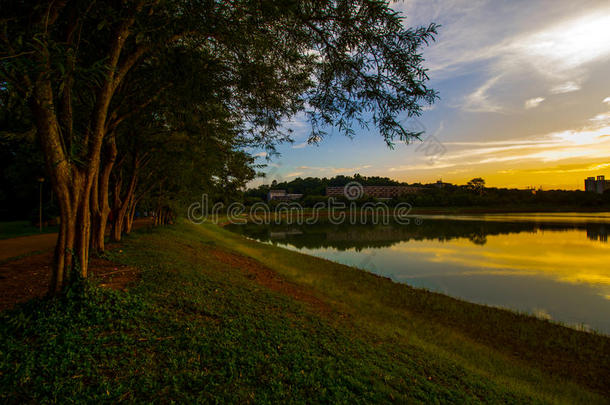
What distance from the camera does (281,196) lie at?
10431 centimetres

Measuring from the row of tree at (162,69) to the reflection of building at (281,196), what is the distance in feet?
289

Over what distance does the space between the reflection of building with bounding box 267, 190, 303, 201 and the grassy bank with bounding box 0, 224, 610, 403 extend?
89.1 metres

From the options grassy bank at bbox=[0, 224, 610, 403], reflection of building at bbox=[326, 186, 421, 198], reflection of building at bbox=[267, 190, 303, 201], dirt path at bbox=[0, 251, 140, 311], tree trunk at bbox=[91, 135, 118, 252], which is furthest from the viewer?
reflection of building at bbox=[326, 186, 421, 198]

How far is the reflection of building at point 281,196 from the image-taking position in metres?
97.6

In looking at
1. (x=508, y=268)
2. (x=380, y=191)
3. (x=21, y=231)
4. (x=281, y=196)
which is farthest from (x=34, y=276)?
(x=380, y=191)

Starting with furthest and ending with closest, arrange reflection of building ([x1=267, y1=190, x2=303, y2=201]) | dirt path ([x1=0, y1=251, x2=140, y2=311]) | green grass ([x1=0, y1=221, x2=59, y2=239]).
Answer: reflection of building ([x1=267, y1=190, x2=303, y2=201]) < green grass ([x1=0, y1=221, x2=59, y2=239]) < dirt path ([x1=0, y1=251, x2=140, y2=311])

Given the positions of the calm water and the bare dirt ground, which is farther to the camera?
the calm water

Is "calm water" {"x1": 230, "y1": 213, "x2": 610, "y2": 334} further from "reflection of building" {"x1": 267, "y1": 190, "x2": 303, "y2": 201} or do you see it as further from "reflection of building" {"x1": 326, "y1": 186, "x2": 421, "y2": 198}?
"reflection of building" {"x1": 326, "y1": 186, "x2": 421, "y2": 198}

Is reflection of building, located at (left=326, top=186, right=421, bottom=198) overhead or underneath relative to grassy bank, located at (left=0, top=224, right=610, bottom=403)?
overhead

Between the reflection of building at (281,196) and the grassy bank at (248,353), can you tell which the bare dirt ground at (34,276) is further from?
the reflection of building at (281,196)

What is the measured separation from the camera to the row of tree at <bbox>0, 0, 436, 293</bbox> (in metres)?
3.73

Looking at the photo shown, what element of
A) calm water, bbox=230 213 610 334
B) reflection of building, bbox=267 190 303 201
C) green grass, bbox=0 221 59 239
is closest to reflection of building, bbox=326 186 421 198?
reflection of building, bbox=267 190 303 201

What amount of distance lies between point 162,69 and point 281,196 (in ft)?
322

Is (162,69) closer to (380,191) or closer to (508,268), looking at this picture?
(508,268)
